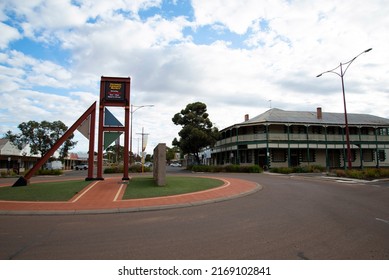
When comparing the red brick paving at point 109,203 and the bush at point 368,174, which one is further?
the bush at point 368,174

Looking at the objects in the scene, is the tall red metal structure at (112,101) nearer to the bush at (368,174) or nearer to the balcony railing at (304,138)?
the bush at (368,174)

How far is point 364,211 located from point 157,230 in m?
6.58

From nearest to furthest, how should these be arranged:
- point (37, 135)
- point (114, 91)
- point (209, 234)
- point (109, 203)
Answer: point (209, 234) → point (109, 203) → point (114, 91) → point (37, 135)

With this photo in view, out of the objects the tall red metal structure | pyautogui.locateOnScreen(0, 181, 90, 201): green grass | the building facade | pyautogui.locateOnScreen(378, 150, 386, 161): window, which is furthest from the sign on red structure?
pyautogui.locateOnScreen(378, 150, 386, 161): window

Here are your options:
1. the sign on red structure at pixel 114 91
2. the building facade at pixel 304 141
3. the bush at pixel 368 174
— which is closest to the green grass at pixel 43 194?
the sign on red structure at pixel 114 91

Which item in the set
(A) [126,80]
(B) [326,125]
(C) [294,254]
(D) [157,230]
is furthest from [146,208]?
(B) [326,125]

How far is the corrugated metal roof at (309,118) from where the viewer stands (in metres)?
37.8

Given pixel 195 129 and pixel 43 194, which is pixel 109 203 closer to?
pixel 43 194

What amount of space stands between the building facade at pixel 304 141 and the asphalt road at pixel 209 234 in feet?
91.9

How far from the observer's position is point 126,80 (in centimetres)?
1764

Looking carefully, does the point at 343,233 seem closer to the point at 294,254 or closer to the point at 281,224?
the point at 281,224

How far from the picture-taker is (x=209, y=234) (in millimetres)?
5785

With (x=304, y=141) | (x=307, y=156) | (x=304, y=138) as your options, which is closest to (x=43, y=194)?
(x=304, y=141)

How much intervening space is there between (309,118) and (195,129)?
58.5 feet
